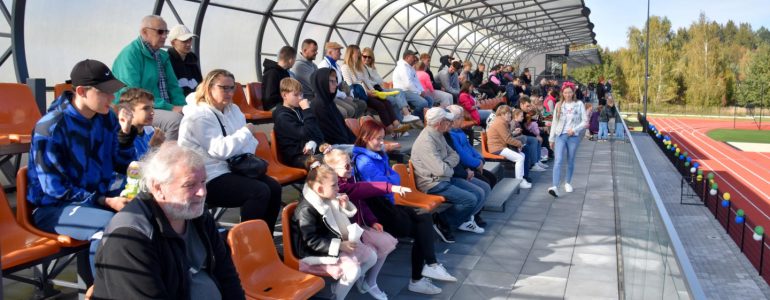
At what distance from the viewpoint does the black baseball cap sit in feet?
11.3

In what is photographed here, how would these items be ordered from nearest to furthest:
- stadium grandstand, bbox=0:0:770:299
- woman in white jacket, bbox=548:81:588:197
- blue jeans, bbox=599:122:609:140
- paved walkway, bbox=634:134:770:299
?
stadium grandstand, bbox=0:0:770:299 → woman in white jacket, bbox=548:81:588:197 → paved walkway, bbox=634:134:770:299 → blue jeans, bbox=599:122:609:140

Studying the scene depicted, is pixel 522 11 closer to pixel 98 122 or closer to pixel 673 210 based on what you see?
pixel 673 210

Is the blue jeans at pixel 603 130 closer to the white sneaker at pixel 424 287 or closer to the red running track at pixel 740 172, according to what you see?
the red running track at pixel 740 172

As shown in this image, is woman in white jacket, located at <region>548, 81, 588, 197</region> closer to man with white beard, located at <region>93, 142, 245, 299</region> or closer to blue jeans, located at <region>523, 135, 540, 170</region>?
blue jeans, located at <region>523, 135, 540, 170</region>

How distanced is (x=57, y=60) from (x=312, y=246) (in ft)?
14.5

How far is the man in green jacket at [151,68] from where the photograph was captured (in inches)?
195

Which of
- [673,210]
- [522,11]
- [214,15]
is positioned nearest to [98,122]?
[214,15]

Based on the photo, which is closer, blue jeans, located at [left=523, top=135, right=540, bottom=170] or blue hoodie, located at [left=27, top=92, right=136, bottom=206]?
blue hoodie, located at [left=27, top=92, right=136, bottom=206]

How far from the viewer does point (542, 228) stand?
7309 mm

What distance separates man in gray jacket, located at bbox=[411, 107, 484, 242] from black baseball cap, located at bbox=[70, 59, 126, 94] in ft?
11.7

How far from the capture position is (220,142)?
429 centimetres

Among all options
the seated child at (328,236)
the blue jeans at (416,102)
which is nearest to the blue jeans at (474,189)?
the seated child at (328,236)

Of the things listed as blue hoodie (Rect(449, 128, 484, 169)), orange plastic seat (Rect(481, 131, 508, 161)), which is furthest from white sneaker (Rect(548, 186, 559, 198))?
blue hoodie (Rect(449, 128, 484, 169))

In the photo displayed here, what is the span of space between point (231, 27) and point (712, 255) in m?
14.0
